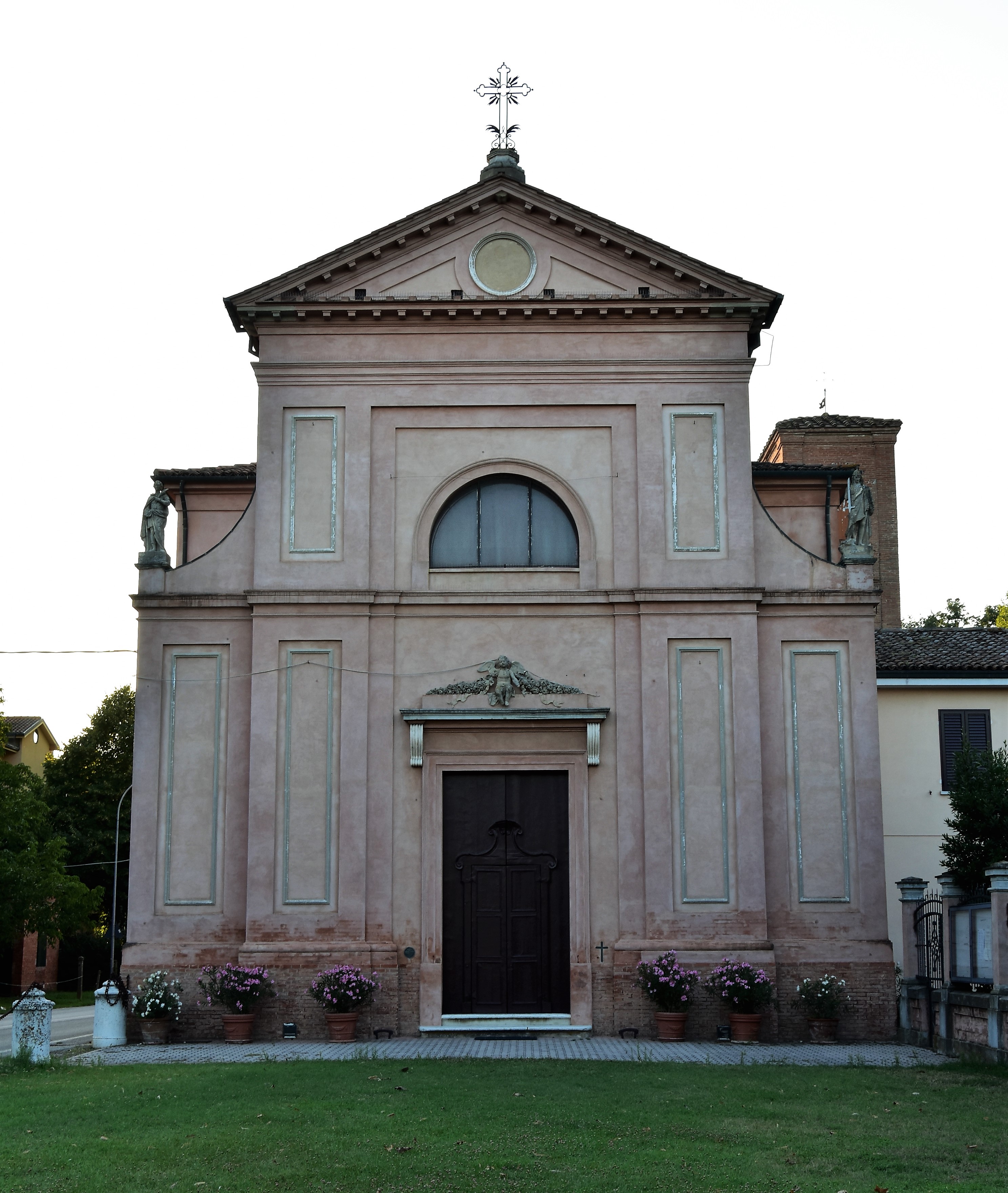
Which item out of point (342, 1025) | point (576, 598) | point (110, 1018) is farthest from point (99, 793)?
point (576, 598)

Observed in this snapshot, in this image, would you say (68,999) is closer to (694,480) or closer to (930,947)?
(694,480)

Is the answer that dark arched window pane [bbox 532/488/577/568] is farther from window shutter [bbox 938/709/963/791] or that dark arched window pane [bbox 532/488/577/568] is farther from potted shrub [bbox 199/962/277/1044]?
window shutter [bbox 938/709/963/791]

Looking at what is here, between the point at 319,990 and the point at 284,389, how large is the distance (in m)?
8.73

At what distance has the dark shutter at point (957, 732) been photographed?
26.1m

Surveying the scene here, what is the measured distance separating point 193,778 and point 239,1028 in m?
3.56

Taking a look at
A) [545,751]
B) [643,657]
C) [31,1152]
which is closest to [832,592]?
[643,657]

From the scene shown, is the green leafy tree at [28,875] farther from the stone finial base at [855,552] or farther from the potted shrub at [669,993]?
the stone finial base at [855,552]

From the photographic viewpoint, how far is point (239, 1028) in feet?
60.2

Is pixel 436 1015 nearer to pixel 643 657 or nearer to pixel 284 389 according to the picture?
pixel 643 657

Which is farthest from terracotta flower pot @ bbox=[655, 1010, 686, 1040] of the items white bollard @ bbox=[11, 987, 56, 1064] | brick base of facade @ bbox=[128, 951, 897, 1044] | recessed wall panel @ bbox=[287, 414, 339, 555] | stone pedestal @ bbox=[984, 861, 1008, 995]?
recessed wall panel @ bbox=[287, 414, 339, 555]

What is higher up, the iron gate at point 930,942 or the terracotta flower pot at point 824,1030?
the iron gate at point 930,942

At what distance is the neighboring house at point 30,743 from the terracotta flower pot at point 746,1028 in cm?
3481

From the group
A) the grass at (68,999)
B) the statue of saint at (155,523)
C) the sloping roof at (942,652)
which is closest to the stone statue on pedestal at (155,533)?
the statue of saint at (155,523)

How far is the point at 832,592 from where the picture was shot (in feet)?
65.6
